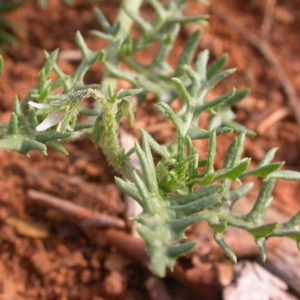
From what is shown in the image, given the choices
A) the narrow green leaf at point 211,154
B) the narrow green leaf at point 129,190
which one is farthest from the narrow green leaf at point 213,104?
the narrow green leaf at point 129,190

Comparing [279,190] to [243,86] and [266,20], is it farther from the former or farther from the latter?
[266,20]

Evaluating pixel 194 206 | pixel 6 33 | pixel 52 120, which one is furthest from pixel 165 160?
pixel 6 33

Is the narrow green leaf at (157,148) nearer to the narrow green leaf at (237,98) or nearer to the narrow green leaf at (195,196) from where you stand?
the narrow green leaf at (195,196)

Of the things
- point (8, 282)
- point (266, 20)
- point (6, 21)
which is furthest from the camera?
point (266, 20)

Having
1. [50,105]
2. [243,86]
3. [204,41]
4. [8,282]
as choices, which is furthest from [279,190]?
[50,105]

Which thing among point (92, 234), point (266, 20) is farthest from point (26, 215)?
point (266, 20)

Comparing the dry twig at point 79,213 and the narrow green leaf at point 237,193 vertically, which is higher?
the narrow green leaf at point 237,193

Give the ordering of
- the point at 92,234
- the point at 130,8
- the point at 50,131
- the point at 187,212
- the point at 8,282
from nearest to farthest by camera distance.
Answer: the point at 187,212, the point at 50,131, the point at 8,282, the point at 92,234, the point at 130,8

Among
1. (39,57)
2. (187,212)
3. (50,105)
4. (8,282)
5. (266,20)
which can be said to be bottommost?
(8,282)

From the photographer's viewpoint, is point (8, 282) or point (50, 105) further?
point (8, 282)

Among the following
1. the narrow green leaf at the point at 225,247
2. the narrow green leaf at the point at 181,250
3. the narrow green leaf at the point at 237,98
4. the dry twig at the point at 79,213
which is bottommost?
the dry twig at the point at 79,213

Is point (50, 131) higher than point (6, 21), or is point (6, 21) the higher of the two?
point (50, 131)
